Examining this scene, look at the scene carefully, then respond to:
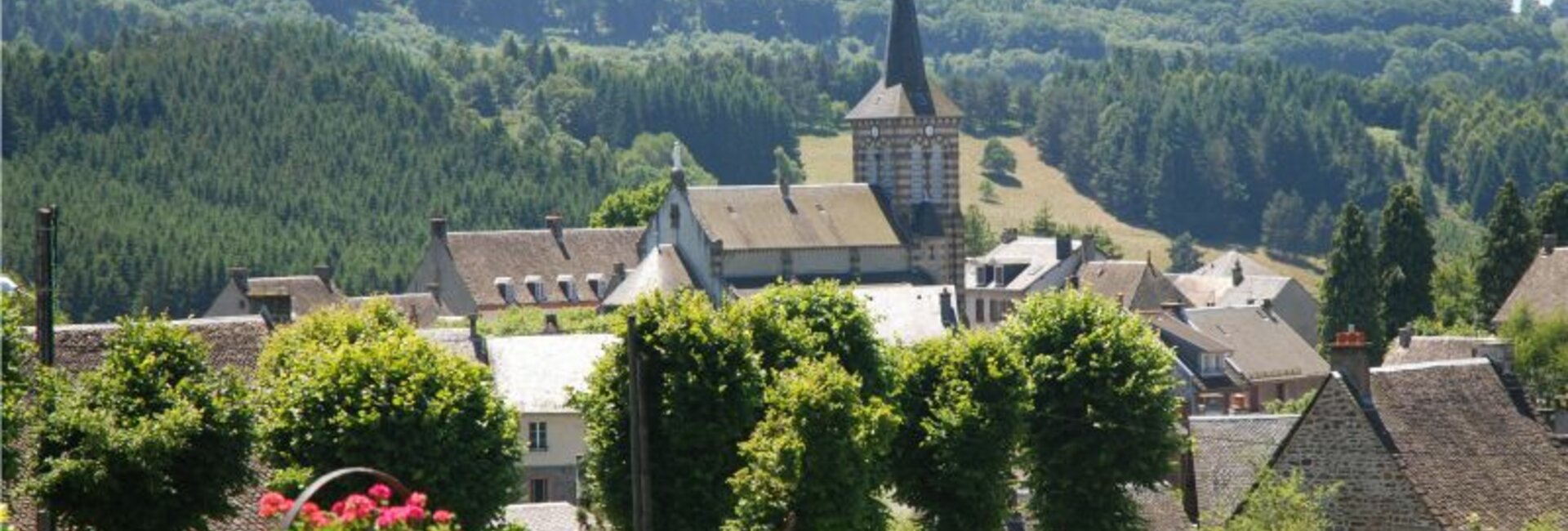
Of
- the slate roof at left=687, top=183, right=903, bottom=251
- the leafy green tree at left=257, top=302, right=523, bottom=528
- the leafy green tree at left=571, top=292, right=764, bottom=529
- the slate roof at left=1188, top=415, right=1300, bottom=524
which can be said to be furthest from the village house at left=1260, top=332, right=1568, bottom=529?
the slate roof at left=687, top=183, right=903, bottom=251

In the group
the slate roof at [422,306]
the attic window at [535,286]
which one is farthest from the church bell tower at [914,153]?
the slate roof at [422,306]

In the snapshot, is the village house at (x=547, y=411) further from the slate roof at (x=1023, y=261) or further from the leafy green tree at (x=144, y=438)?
the slate roof at (x=1023, y=261)

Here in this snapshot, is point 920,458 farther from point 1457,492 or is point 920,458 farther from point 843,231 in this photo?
point 843,231

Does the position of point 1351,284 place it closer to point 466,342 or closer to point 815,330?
point 466,342

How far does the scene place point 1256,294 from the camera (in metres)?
154

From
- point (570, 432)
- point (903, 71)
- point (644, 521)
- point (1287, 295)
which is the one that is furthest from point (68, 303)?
point (644, 521)

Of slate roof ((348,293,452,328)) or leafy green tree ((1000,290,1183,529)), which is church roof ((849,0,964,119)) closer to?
slate roof ((348,293,452,328))

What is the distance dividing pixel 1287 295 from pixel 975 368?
95.0 metres

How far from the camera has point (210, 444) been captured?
50125 mm

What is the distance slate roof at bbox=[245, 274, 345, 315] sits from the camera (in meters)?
134

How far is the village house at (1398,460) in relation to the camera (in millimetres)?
56531

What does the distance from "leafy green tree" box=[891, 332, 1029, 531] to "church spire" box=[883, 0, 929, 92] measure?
8174 centimetres

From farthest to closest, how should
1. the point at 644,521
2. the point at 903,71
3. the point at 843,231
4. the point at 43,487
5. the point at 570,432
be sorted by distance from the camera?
the point at 903,71, the point at 843,231, the point at 570,432, the point at 644,521, the point at 43,487

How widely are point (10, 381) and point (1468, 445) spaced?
2596 centimetres
